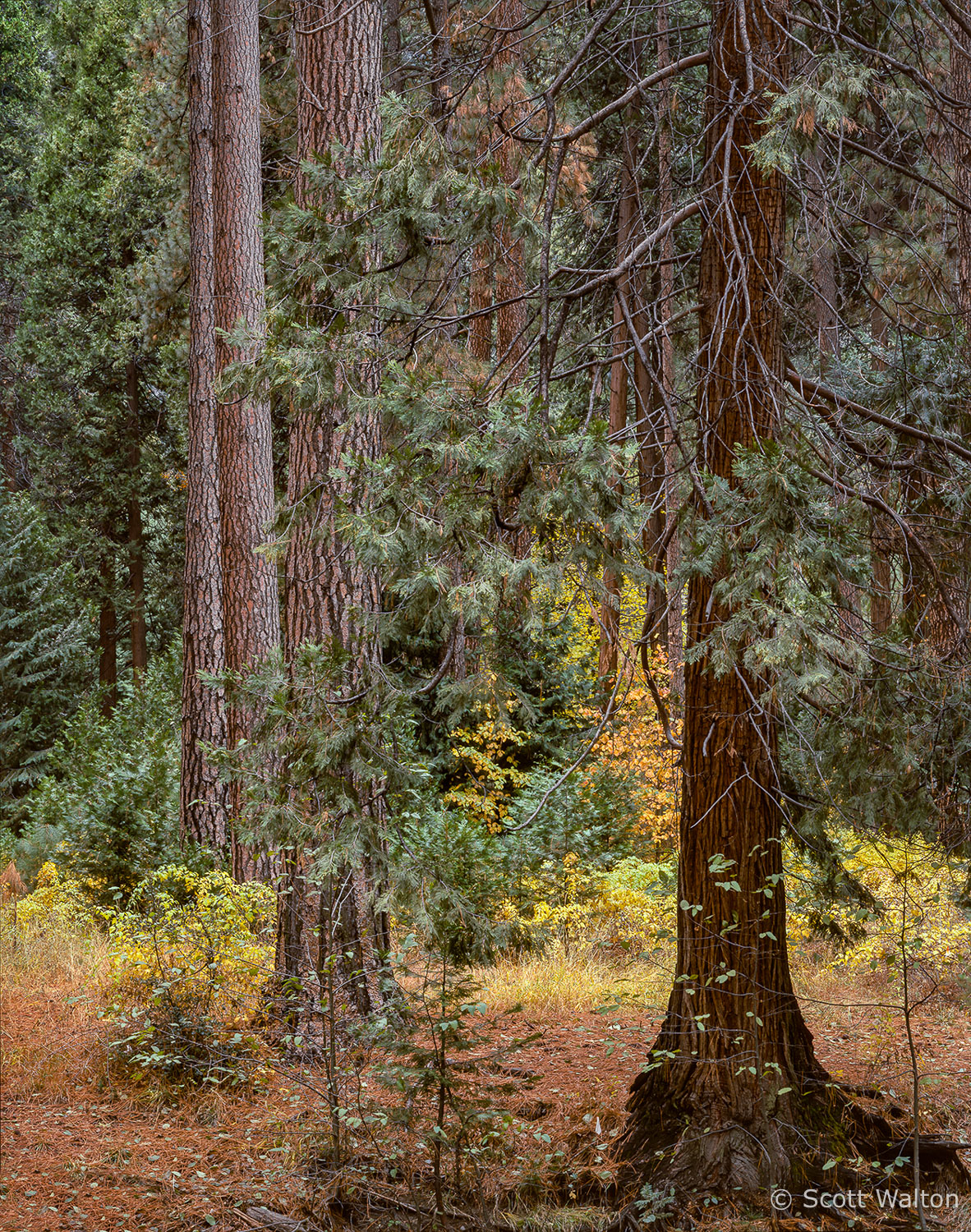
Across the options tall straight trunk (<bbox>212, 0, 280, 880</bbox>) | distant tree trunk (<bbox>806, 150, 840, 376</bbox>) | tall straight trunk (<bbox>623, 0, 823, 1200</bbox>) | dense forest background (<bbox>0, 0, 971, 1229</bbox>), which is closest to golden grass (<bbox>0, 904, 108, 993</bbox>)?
dense forest background (<bbox>0, 0, 971, 1229</bbox>)

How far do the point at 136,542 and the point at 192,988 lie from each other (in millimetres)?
14257

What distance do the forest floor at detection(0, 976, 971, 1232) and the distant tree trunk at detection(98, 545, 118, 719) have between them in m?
13.2

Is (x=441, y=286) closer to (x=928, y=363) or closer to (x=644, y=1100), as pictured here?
(x=928, y=363)

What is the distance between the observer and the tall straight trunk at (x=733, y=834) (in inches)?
167

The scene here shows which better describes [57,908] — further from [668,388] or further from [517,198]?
[517,198]

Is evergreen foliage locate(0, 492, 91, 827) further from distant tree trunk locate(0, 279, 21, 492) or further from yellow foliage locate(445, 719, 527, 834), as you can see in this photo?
yellow foliage locate(445, 719, 527, 834)

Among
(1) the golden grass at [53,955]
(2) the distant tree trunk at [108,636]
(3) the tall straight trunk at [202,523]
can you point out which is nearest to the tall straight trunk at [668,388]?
(3) the tall straight trunk at [202,523]

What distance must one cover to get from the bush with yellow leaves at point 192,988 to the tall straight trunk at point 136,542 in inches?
476

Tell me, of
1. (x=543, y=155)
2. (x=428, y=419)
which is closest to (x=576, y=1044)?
(x=428, y=419)

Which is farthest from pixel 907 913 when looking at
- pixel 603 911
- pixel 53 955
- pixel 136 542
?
pixel 136 542

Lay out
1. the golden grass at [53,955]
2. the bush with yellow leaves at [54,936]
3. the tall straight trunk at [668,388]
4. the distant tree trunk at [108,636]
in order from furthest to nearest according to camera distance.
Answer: the distant tree trunk at [108,636], the bush with yellow leaves at [54,936], the golden grass at [53,955], the tall straight trunk at [668,388]

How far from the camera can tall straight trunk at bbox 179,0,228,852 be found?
368 inches

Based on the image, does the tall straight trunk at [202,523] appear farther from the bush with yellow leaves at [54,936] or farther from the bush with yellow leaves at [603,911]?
the bush with yellow leaves at [603,911]

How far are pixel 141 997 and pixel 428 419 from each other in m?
4.05
